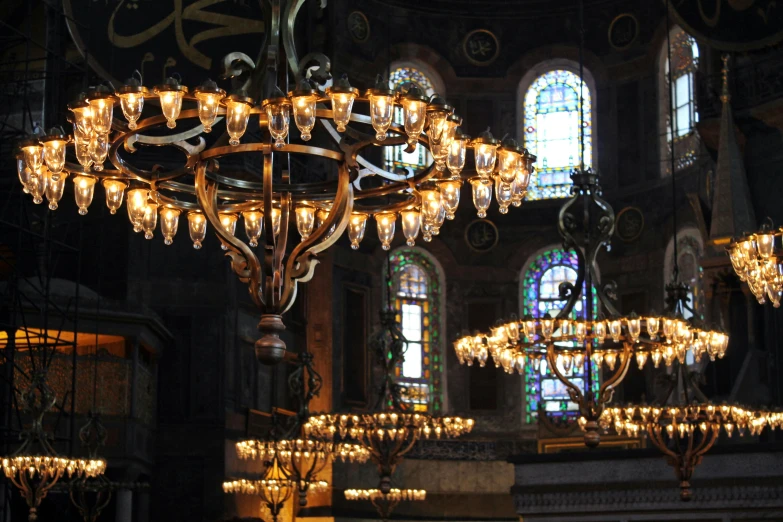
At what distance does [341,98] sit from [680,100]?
50.6ft

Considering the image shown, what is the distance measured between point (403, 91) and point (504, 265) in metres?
15.5

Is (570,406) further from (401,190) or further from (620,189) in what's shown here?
(401,190)

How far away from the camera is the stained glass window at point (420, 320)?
868 inches

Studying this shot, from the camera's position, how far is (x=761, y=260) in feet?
32.8

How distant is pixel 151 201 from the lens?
8266mm

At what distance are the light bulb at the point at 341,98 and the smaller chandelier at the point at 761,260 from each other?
4133mm

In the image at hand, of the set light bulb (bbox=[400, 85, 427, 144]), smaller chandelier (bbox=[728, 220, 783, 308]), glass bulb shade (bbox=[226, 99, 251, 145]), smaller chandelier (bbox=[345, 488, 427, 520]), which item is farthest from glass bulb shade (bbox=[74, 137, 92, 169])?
smaller chandelier (bbox=[345, 488, 427, 520])

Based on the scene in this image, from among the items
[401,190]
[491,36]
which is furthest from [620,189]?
[401,190]

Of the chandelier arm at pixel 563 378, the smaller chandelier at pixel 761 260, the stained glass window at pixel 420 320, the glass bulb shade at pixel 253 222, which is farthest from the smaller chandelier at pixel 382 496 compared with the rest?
the glass bulb shade at pixel 253 222

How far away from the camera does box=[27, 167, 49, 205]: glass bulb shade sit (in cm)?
764

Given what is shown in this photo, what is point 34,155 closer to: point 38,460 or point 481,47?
point 38,460

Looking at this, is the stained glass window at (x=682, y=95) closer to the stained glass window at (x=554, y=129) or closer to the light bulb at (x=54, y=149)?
the stained glass window at (x=554, y=129)

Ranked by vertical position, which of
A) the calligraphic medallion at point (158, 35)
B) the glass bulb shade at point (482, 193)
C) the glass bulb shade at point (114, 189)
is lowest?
the glass bulb shade at point (482, 193)

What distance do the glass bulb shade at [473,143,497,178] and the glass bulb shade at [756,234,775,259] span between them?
320 centimetres
